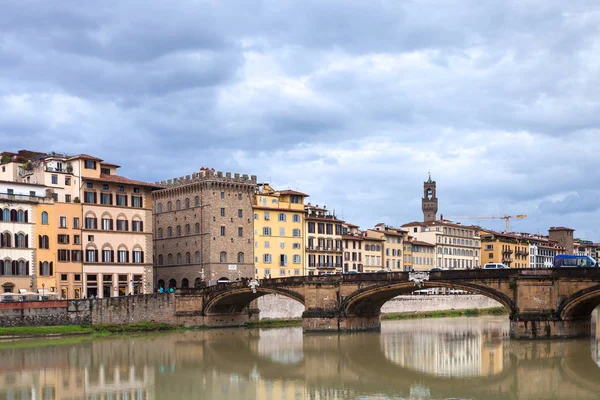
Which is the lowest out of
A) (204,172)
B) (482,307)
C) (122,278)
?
(482,307)

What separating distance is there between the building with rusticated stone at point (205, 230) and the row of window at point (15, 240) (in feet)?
69.0

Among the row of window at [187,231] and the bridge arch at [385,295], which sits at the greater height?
A: the row of window at [187,231]

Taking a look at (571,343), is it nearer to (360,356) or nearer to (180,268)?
(360,356)

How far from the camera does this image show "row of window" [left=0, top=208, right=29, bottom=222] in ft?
243

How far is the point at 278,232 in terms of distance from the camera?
329 feet

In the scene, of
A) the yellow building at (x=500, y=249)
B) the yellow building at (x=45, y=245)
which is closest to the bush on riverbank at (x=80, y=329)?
the yellow building at (x=45, y=245)

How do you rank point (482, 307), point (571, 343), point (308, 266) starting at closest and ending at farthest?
point (571, 343)
point (308, 266)
point (482, 307)

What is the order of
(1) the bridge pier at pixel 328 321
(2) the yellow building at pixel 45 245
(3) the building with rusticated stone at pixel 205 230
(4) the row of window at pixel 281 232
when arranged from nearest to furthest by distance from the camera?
(1) the bridge pier at pixel 328 321 → (2) the yellow building at pixel 45 245 → (3) the building with rusticated stone at pixel 205 230 → (4) the row of window at pixel 281 232

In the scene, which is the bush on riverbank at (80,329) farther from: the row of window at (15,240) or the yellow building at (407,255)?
Answer: the yellow building at (407,255)

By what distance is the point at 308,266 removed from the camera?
104250 millimetres

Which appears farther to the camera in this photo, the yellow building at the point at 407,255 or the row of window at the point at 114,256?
the yellow building at the point at 407,255

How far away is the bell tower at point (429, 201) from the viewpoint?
575 ft

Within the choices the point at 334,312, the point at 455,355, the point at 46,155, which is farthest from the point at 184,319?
the point at 455,355

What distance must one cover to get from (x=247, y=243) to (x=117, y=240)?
58.1ft
